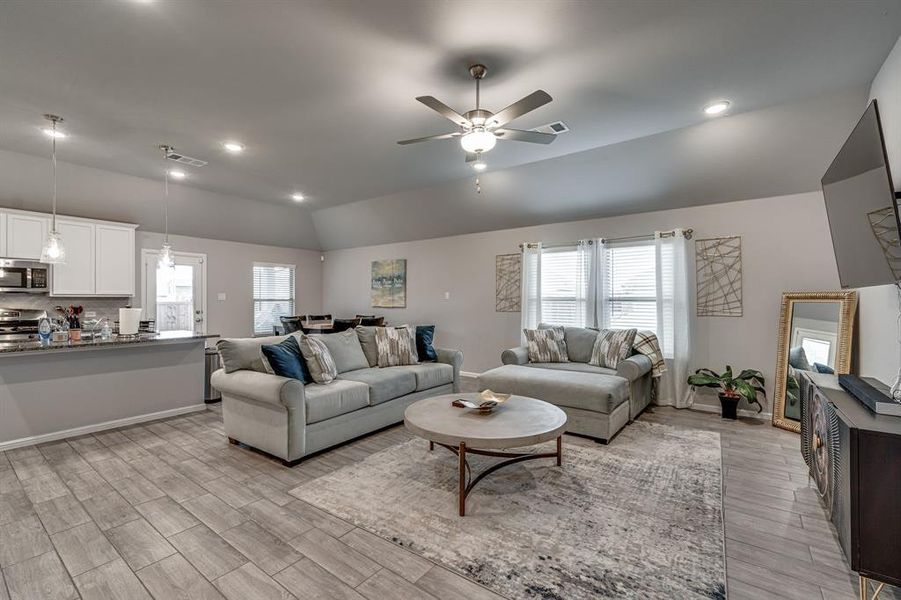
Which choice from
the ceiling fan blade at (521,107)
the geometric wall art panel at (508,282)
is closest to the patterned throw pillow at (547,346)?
the geometric wall art panel at (508,282)

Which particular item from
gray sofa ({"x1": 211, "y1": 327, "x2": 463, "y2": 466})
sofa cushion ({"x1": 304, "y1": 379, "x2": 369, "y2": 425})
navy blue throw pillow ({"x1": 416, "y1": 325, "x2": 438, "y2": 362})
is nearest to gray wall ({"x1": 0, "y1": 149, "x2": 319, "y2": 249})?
gray sofa ({"x1": 211, "y1": 327, "x2": 463, "y2": 466})

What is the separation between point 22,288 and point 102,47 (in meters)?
4.10

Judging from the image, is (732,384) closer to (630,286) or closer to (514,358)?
(630,286)

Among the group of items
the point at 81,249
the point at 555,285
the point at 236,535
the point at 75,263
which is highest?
the point at 81,249

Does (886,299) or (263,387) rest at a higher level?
(886,299)

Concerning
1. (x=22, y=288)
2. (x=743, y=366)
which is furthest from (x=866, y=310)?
(x=22, y=288)

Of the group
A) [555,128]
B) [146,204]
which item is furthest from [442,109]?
[146,204]

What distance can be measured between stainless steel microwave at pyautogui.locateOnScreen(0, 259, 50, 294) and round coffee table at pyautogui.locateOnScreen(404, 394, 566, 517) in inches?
215

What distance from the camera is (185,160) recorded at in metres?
4.78

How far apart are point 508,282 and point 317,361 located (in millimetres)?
3581

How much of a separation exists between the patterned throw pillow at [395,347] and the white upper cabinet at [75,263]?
166 inches

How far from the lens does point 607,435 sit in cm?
355

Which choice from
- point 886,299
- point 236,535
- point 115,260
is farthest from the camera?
point 115,260

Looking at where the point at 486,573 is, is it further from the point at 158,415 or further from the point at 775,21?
the point at 158,415
